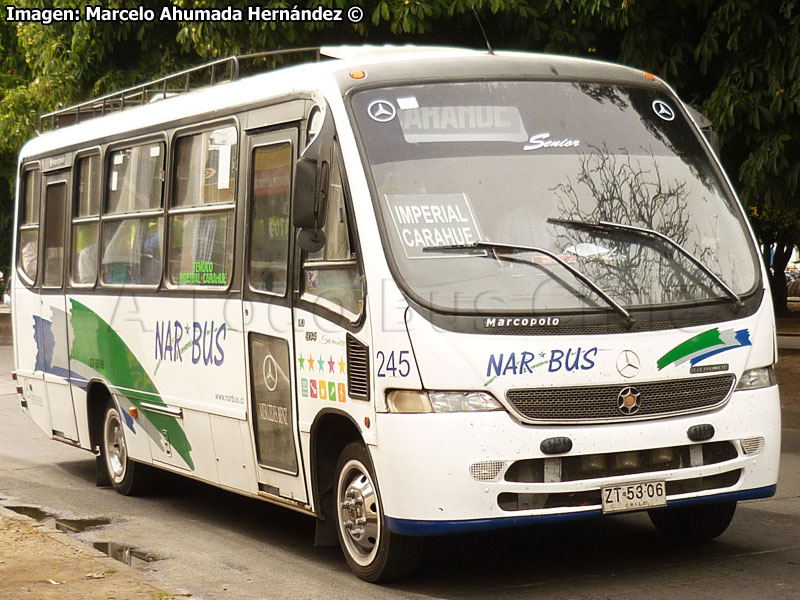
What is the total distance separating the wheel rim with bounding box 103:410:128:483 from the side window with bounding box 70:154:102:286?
109 centimetres

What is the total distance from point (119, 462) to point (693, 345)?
5578mm

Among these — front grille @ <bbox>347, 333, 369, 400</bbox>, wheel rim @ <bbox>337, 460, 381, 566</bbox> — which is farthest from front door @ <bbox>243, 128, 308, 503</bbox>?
front grille @ <bbox>347, 333, 369, 400</bbox>

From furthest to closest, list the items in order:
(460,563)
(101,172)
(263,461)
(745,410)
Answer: (101,172)
(263,461)
(460,563)
(745,410)

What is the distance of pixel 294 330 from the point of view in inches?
308

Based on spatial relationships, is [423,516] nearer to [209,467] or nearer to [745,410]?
[745,410]

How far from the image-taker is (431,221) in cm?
708

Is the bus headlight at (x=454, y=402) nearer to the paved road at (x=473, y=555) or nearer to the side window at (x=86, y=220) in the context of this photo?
the paved road at (x=473, y=555)

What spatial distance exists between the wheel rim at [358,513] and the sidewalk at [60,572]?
0.99m

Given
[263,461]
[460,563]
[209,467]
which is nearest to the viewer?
[460,563]

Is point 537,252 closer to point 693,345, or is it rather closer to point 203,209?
point 693,345

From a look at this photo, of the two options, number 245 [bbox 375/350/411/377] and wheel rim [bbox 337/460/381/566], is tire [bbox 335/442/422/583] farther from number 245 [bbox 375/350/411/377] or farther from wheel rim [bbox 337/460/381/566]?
number 245 [bbox 375/350/411/377]

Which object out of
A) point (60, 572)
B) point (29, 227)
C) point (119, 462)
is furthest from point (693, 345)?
point (29, 227)

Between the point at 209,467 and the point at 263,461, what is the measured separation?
0.95 m

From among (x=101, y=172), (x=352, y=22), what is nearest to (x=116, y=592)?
(x=101, y=172)
